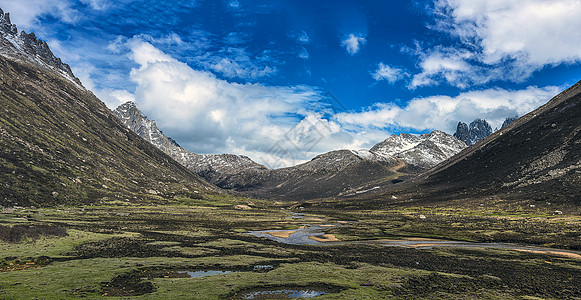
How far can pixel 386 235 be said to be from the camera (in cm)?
10006

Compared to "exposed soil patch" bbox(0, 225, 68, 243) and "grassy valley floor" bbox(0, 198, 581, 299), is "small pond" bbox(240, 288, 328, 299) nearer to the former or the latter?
"grassy valley floor" bbox(0, 198, 581, 299)

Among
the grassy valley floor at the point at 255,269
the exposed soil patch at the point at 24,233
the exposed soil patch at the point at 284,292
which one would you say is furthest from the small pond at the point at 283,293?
the exposed soil patch at the point at 24,233

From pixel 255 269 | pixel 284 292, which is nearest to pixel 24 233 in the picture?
pixel 255 269

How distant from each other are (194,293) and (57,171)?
218m

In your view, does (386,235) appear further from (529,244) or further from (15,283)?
(15,283)

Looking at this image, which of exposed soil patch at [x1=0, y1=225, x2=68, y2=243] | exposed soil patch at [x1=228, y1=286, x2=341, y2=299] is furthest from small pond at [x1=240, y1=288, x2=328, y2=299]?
exposed soil patch at [x1=0, y1=225, x2=68, y2=243]

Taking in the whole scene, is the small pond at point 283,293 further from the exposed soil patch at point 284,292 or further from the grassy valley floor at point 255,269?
the grassy valley floor at point 255,269

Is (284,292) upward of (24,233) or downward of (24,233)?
downward

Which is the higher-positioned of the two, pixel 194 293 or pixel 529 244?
pixel 194 293

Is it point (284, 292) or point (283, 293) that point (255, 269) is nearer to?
point (284, 292)

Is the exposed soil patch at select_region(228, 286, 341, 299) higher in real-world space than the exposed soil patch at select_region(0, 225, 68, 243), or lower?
lower

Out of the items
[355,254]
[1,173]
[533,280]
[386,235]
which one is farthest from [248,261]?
[1,173]

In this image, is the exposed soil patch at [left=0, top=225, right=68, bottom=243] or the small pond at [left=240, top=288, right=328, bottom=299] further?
the exposed soil patch at [left=0, top=225, right=68, bottom=243]

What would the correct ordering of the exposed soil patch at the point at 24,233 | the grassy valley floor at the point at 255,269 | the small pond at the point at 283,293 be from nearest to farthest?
the small pond at the point at 283,293 → the grassy valley floor at the point at 255,269 → the exposed soil patch at the point at 24,233
